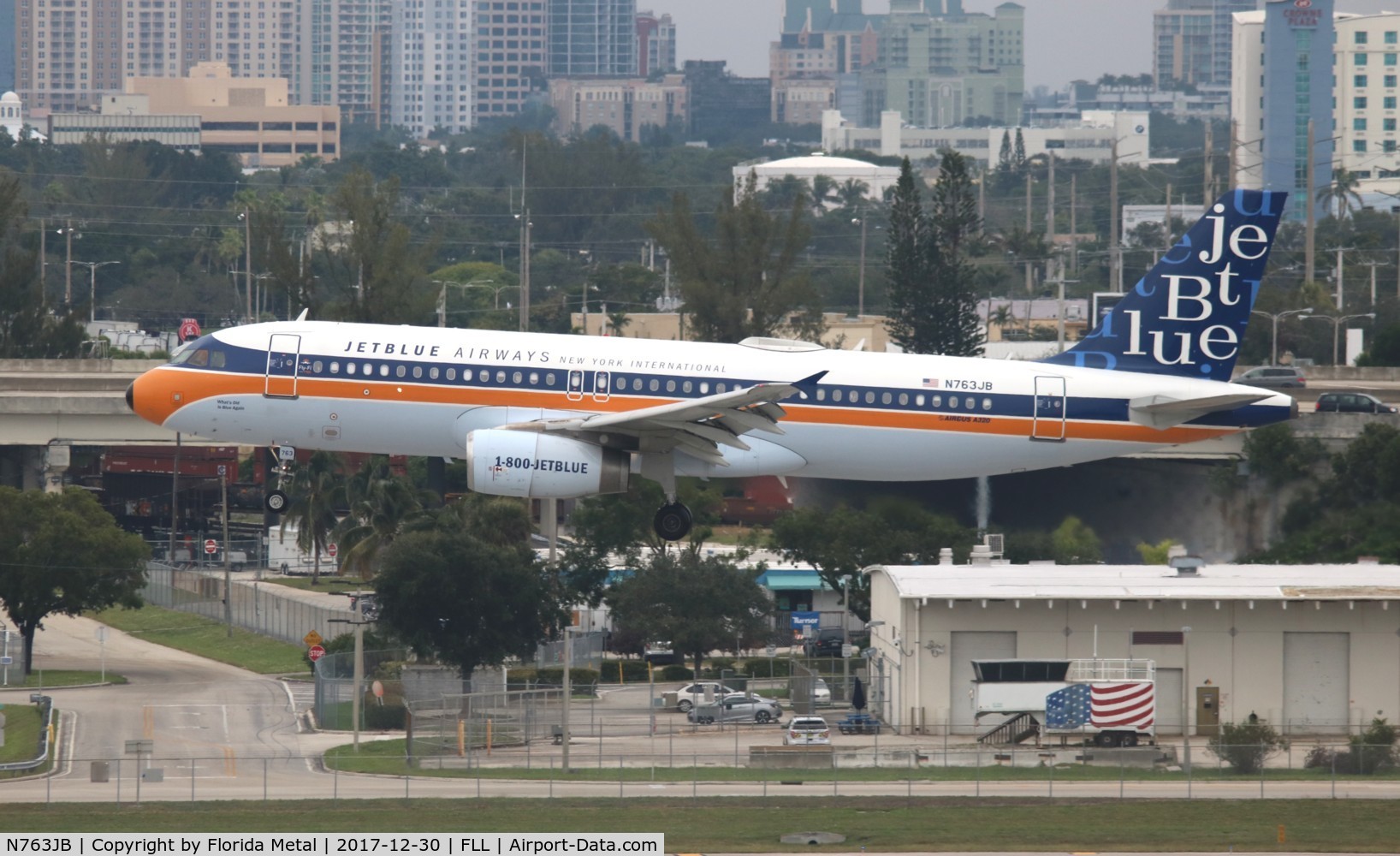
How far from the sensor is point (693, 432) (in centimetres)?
4862

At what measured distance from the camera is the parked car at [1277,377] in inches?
4273

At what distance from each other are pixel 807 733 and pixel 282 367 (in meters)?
20.3

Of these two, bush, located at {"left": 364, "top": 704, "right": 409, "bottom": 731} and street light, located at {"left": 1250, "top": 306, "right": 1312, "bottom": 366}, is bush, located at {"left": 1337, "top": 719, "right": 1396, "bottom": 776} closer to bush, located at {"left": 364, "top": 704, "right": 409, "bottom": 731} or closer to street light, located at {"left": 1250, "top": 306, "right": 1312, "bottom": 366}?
bush, located at {"left": 364, "top": 704, "right": 409, "bottom": 731}

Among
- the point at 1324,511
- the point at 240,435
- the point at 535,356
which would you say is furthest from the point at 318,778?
the point at 1324,511

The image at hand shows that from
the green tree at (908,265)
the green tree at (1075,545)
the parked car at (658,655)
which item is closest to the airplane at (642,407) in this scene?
the green tree at (1075,545)

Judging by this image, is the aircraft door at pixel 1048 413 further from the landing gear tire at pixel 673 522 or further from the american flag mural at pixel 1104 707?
the american flag mural at pixel 1104 707

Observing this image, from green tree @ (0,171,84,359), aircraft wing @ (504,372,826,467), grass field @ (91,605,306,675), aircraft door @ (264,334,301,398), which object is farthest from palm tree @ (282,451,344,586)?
aircraft wing @ (504,372,826,467)

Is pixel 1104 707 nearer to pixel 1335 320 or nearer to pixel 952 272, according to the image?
pixel 952 272

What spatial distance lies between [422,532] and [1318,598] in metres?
37.7

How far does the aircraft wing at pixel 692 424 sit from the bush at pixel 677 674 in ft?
116

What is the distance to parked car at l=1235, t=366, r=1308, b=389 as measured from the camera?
109 m

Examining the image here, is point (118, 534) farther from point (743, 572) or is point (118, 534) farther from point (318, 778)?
point (318, 778)

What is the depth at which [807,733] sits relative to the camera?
60.1 metres

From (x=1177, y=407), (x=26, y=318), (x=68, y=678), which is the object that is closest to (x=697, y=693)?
(x=1177, y=407)
